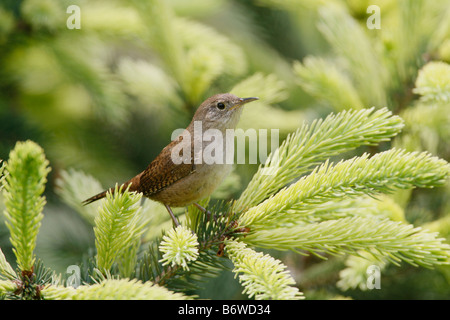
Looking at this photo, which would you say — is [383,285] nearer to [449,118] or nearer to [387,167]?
[449,118]

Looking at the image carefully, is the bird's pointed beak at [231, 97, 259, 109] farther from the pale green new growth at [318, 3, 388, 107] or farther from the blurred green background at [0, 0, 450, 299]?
the pale green new growth at [318, 3, 388, 107]

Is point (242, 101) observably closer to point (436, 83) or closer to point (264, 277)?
point (436, 83)

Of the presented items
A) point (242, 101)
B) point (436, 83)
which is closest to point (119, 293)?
point (436, 83)

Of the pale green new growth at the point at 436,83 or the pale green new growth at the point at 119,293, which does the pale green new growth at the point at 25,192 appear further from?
the pale green new growth at the point at 436,83

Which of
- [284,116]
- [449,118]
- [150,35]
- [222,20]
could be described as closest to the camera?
[449,118]

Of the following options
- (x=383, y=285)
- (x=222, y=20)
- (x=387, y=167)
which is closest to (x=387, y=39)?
(x=387, y=167)
